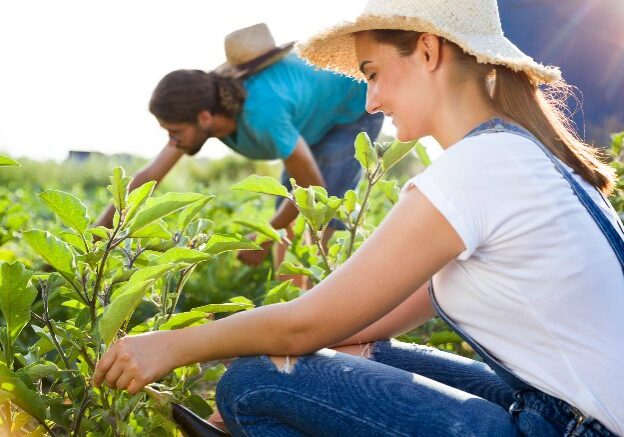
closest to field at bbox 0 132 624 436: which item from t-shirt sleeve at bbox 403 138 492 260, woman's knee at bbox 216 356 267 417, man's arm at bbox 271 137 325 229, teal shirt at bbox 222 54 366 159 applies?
woman's knee at bbox 216 356 267 417

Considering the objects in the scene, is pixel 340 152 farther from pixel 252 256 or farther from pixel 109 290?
pixel 109 290

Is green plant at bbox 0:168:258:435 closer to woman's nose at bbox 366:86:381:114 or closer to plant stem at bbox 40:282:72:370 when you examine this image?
plant stem at bbox 40:282:72:370

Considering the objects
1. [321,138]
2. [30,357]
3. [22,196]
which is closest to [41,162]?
[22,196]

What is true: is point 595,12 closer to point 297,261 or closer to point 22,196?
point 297,261

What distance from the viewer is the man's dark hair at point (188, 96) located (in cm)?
392

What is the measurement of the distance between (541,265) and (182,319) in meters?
0.68

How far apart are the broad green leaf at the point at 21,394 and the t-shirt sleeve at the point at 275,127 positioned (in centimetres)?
211

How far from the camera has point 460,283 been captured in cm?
160

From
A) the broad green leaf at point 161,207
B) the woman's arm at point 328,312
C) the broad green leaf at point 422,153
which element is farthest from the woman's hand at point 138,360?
the broad green leaf at point 422,153

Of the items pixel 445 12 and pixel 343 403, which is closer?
pixel 343 403

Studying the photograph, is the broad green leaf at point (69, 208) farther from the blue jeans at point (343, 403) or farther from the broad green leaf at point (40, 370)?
the blue jeans at point (343, 403)

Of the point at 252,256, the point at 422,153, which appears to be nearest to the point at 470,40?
the point at 422,153

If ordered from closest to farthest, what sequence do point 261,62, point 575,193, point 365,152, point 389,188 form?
point 575,193, point 365,152, point 389,188, point 261,62

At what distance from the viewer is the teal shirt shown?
375cm
